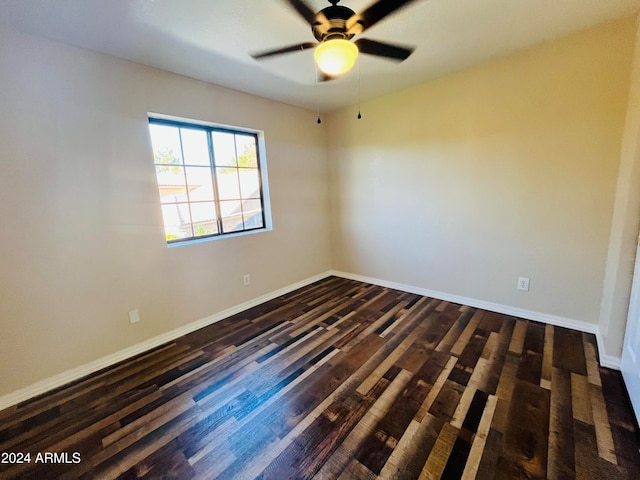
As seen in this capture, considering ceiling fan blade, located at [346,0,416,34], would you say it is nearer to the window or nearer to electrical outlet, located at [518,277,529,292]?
the window

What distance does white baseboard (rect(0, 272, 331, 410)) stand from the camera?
188 cm

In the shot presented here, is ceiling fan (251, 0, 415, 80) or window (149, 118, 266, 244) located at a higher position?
ceiling fan (251, 0, 415, 80)

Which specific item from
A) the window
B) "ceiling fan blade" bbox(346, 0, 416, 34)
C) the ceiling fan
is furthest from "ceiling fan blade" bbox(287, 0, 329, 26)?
the window

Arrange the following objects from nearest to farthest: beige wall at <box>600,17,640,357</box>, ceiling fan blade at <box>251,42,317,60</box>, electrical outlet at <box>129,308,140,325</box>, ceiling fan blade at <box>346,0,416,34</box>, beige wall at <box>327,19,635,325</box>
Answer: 1. ceiling fan blade at <box>346,0,416,34</box>
2. ceiling fan blade at <box>251,42,317,60</box>
3. beige wall at <box>600,17,640,357</box>
4. beige wall at <box>327,19,635,325</box>
5. electrical outlet at <box>129,308,140,325</box>

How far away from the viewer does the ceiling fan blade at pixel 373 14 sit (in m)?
1.29

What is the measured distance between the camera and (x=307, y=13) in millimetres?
1352

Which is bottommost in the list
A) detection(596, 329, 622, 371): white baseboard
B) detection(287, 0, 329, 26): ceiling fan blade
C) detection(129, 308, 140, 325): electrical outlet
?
detection(596, 329, 622, 371): white baseboard

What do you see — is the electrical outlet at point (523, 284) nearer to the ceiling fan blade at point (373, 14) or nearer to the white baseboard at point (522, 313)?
the white baseboard at point (522, 313)

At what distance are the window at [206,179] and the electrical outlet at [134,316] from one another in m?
0.70

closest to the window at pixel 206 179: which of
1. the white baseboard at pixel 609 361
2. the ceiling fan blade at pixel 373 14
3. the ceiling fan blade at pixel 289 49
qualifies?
the ceiling fan blade at pixel 289 49

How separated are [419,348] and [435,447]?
35.2 inches

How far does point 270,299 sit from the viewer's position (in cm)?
343

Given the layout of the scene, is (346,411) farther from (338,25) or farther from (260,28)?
(260,28)

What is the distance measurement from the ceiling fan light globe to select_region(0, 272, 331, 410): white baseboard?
Result: 256 centimetres
